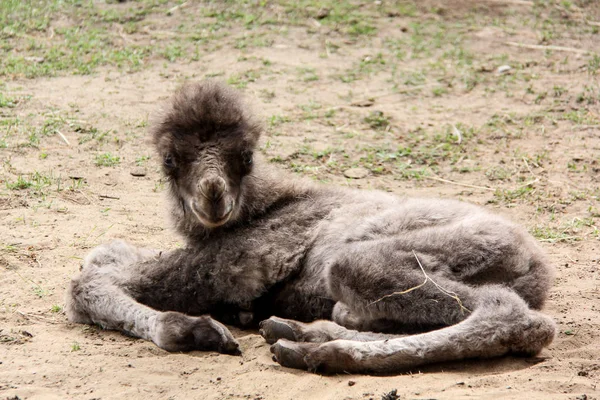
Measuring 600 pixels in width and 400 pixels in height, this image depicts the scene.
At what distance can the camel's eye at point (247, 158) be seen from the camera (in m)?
5.94

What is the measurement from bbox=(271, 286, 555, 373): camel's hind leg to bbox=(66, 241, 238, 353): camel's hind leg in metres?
0.59

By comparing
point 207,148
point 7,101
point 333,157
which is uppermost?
point 207,148

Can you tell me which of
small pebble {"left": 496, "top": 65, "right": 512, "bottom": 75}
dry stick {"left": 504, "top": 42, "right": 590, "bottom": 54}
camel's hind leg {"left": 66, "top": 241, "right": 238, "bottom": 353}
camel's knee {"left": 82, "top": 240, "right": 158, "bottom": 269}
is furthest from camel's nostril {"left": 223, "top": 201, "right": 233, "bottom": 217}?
dry stick {"left": 504, "top": 42, "right": 590, "bottom": 54}

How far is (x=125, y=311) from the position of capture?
5.75m

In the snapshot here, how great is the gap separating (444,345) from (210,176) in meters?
1.83

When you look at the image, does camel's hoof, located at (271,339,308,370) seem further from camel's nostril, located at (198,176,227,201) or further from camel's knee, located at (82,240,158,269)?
camel's knee, located at (82,240,158,269)

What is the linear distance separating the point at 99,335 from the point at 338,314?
161 cm

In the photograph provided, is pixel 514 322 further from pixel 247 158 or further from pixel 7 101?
pixel 7 101

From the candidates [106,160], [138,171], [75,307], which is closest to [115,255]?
[75,307]

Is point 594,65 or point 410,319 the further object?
point 594,65

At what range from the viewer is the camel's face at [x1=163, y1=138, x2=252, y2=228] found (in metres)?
5.59

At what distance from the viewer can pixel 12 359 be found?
5168mm

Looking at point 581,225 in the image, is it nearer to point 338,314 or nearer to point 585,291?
point 585,291

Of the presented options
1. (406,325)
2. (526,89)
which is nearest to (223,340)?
(406,325)
